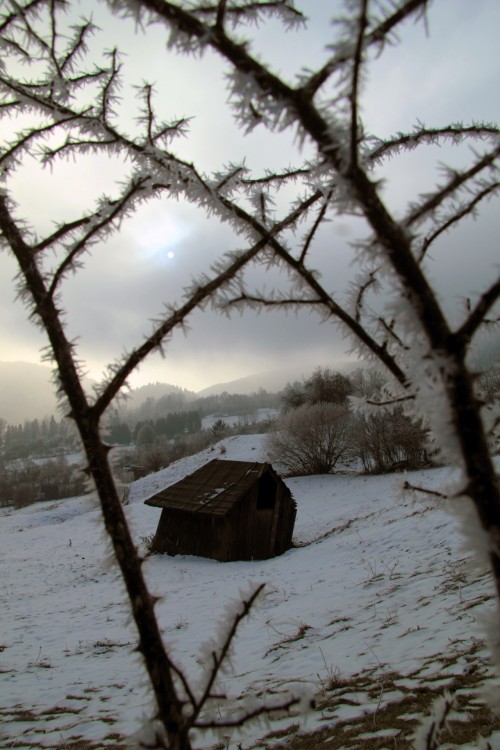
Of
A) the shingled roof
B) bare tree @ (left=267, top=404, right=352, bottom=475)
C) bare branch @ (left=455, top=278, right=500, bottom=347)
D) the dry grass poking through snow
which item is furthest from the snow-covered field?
bare tree @ (left=267, top=404, right=352, bottom=475)

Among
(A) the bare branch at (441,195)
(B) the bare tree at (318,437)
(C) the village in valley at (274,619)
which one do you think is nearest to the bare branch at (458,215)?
(A) the bare branch at (441,195)

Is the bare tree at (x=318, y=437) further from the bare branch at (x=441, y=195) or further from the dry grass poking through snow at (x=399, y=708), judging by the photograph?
the bare branch at (x=441, y=195)

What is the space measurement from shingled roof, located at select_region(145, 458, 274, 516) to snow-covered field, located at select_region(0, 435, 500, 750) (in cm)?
176

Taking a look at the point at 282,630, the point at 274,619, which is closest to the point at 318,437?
the point at 274,619

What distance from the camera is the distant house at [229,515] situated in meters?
13.5

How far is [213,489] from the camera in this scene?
47.6 feet

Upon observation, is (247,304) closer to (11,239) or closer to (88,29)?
(11,239)

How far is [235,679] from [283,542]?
33.0 feet

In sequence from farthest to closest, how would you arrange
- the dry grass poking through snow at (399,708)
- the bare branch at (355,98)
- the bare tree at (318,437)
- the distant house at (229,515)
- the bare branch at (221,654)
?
1. the bare tree at (318,437)
2. the distant house at (229,515)
3. the dry grass poking through snow at (399,708)
4. the bare branch at (221,654)
5. the bare branch at (355,98)

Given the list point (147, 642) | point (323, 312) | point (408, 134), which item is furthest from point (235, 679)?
point (408, 134)

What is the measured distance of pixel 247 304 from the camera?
3.60 feet

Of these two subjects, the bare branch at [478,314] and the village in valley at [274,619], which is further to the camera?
the village in valley at [274,619]

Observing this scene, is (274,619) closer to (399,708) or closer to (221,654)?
(399,708)

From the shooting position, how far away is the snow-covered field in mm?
3445
